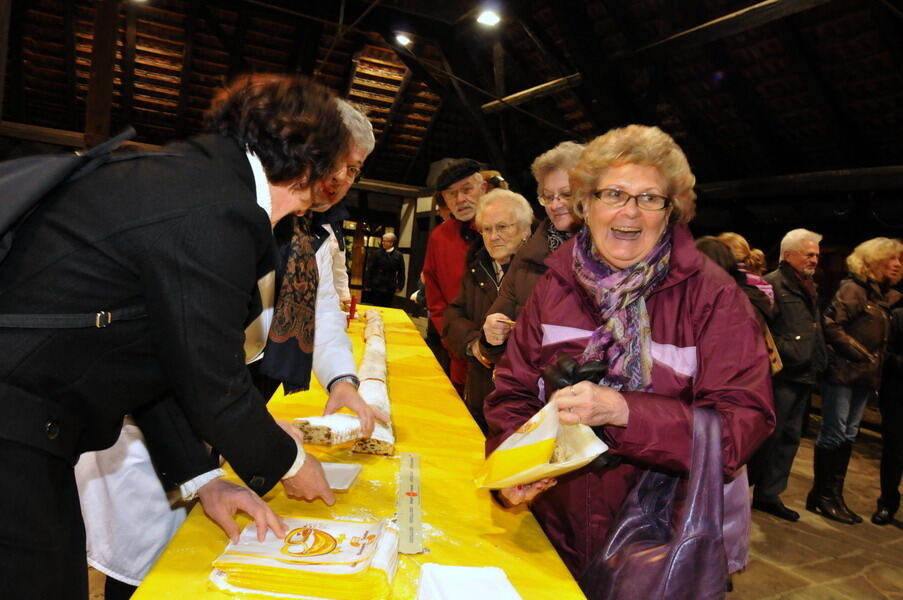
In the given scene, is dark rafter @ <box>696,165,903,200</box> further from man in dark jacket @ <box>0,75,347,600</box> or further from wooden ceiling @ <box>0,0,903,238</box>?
man in dark jacket @ <box>0,75,347,600</box>

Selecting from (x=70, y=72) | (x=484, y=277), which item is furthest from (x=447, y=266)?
(x=70, y=72)

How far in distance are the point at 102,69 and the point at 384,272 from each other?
5.06 m

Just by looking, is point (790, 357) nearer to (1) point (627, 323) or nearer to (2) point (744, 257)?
(2) point (744, 257)

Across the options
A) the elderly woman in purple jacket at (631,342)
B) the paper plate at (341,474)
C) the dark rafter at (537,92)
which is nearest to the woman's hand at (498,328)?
the elderly woman in purple jacket at (631,342)

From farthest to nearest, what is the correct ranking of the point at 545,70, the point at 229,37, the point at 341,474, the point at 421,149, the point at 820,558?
the point at 421,149, the point at 545,70, the point at 229,37, the point at 820,558, the point at 341,474

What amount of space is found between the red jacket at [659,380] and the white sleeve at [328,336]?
53 cm

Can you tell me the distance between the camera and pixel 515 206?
2768mm

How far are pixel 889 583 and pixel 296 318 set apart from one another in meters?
3.54

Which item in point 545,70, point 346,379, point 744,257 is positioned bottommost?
point 346,379

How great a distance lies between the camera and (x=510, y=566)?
3.77ft

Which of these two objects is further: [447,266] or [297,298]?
[447,266]

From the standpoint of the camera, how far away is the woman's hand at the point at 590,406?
1210 millimetres

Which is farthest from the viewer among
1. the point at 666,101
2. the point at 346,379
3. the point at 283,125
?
the point at 666,101

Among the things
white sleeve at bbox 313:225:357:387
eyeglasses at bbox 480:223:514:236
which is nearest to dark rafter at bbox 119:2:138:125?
eyeglasses at bbox 480:223:514:236
